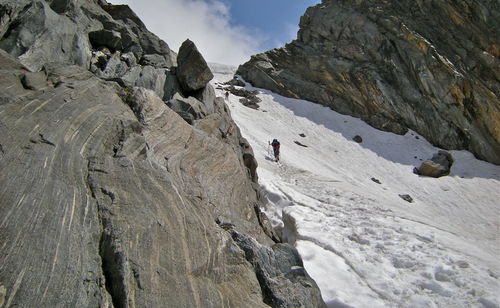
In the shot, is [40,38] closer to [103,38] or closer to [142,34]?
[103,38]

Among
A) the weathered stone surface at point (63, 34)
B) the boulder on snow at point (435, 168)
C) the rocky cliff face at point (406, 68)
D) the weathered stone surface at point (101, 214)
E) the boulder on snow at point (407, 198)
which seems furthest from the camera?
the rocky cliff face at point (406, 68)

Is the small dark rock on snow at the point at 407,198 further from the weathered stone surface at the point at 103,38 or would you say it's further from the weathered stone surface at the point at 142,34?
the weathered stone surface at the point at 103,38

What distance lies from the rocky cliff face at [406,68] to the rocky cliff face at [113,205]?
112 feet

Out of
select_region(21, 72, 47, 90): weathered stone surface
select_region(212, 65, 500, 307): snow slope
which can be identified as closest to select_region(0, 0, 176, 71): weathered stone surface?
select_region(21, 72, 47, 90): weathered stone surface

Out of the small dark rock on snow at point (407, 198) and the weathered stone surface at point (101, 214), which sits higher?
the small dark rock on snow at point (407, 198)

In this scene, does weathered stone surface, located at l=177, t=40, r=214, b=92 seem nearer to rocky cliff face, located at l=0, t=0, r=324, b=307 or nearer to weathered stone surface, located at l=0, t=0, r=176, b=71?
weathered stone surface, located at l=0, t=0, r=176, b=71

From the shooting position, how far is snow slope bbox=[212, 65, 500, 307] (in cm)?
1005

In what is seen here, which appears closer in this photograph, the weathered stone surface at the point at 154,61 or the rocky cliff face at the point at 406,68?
the weathered stone surface at the point at 154,61

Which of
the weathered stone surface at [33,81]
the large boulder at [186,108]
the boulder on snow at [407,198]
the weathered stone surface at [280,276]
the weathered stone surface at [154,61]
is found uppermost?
the weathered stone surface at [154,61]

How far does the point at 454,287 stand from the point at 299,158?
57.8 ft

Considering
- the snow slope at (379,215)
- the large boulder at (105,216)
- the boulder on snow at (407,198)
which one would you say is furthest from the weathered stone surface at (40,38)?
the boulder on snow at (407,198)

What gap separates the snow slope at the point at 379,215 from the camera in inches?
396

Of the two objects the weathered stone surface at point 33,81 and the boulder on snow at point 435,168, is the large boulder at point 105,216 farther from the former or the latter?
the boulder on snow at point 435,168

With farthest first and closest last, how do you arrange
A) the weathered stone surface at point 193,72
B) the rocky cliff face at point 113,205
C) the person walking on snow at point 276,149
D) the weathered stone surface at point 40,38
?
the person walking on snow at point 276,149 → the weathered stone surface at point 193,72 → the weathered stone surface at point 40,38 → the rocky cliff face at point 113,205
